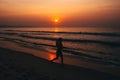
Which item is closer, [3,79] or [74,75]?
[3,79]

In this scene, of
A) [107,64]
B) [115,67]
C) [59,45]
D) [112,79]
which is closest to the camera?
[112,79]

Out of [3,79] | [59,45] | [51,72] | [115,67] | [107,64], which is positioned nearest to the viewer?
[3,79]

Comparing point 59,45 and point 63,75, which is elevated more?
point 59,45

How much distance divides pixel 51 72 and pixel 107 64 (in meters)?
5.66

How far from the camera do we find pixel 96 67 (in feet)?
45.0

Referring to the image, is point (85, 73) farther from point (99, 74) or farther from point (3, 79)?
point (3, 79)

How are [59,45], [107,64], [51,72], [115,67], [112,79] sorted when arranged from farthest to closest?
1. [107,64]
2. [115,67]
3. [59,45]
4. [51,72]
5. [112,79]

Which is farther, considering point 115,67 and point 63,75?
point 115,67

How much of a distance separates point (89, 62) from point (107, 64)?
152 cm

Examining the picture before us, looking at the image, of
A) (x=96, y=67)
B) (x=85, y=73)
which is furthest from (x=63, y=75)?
(x=96, y=67)

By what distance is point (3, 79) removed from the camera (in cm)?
846

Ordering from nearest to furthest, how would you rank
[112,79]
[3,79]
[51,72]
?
1. [3,79]
2. [112,79]
3. [51,72]

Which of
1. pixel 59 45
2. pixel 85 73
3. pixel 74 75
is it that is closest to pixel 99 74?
pixel 85 73

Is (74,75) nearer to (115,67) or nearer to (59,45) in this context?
(59,45)
